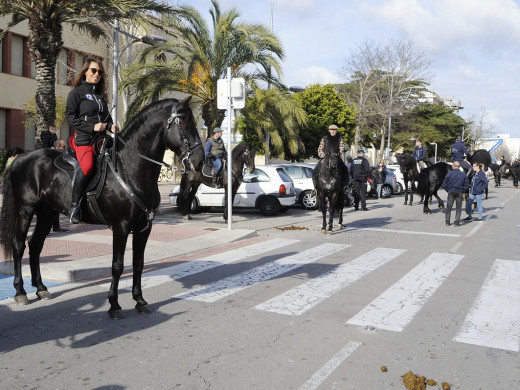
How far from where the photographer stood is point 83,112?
5.52 m

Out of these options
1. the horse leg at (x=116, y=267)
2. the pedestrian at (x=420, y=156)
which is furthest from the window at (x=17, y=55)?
the horse leg at (x=116, y=267)

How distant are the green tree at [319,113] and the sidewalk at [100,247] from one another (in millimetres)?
20836

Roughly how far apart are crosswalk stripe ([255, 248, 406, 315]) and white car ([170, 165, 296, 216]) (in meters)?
6.79

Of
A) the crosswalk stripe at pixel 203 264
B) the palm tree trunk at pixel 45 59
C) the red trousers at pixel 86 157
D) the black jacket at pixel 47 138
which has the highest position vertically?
the palm tree trunk at pixel 45 59

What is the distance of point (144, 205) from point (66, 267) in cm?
273

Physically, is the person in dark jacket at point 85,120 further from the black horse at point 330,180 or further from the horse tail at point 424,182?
the horse tail at point 424,182

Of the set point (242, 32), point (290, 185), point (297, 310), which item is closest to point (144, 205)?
point (297, 310)

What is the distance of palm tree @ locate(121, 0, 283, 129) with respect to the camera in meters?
20.9

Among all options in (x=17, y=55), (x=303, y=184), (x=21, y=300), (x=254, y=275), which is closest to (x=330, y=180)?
(x=254, y=275)

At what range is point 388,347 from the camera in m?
4.59

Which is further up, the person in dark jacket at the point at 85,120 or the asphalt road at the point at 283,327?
the person in dark jacket at the point at 85,120

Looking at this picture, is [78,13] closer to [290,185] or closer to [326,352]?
[290,185]

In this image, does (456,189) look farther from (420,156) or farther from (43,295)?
(43,295)

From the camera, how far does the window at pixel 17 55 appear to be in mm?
25781
